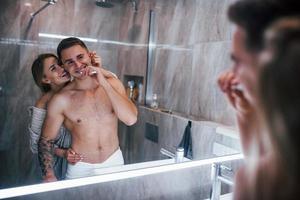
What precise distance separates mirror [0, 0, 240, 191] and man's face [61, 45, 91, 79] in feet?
0.14

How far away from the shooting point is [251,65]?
1.11ft

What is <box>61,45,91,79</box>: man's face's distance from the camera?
0.93m

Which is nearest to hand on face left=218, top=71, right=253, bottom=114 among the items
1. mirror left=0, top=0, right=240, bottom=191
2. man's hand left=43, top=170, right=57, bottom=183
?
mirror left=0, top=0, right=240, bottom=191

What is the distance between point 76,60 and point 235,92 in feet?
2.21

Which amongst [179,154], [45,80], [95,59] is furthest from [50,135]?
[179,154]

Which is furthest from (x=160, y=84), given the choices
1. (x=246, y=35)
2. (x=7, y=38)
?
(x=246, y=35)

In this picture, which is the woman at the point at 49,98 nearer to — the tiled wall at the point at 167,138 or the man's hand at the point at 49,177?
the man's hand at the point at 49,177

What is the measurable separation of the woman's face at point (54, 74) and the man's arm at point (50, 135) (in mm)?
55

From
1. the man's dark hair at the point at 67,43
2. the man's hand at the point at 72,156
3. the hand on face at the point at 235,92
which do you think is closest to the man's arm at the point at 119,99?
the man's dark hair at the point at 67,43

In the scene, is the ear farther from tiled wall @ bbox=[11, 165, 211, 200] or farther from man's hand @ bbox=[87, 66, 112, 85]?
tiled wall @ bbox=[11, 165, 211, 200]

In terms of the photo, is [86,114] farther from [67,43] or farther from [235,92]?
[235,92]

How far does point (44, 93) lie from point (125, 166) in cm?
41

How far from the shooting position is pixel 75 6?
0.91 meters

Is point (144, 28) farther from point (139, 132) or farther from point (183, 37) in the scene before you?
point (139, 132)
